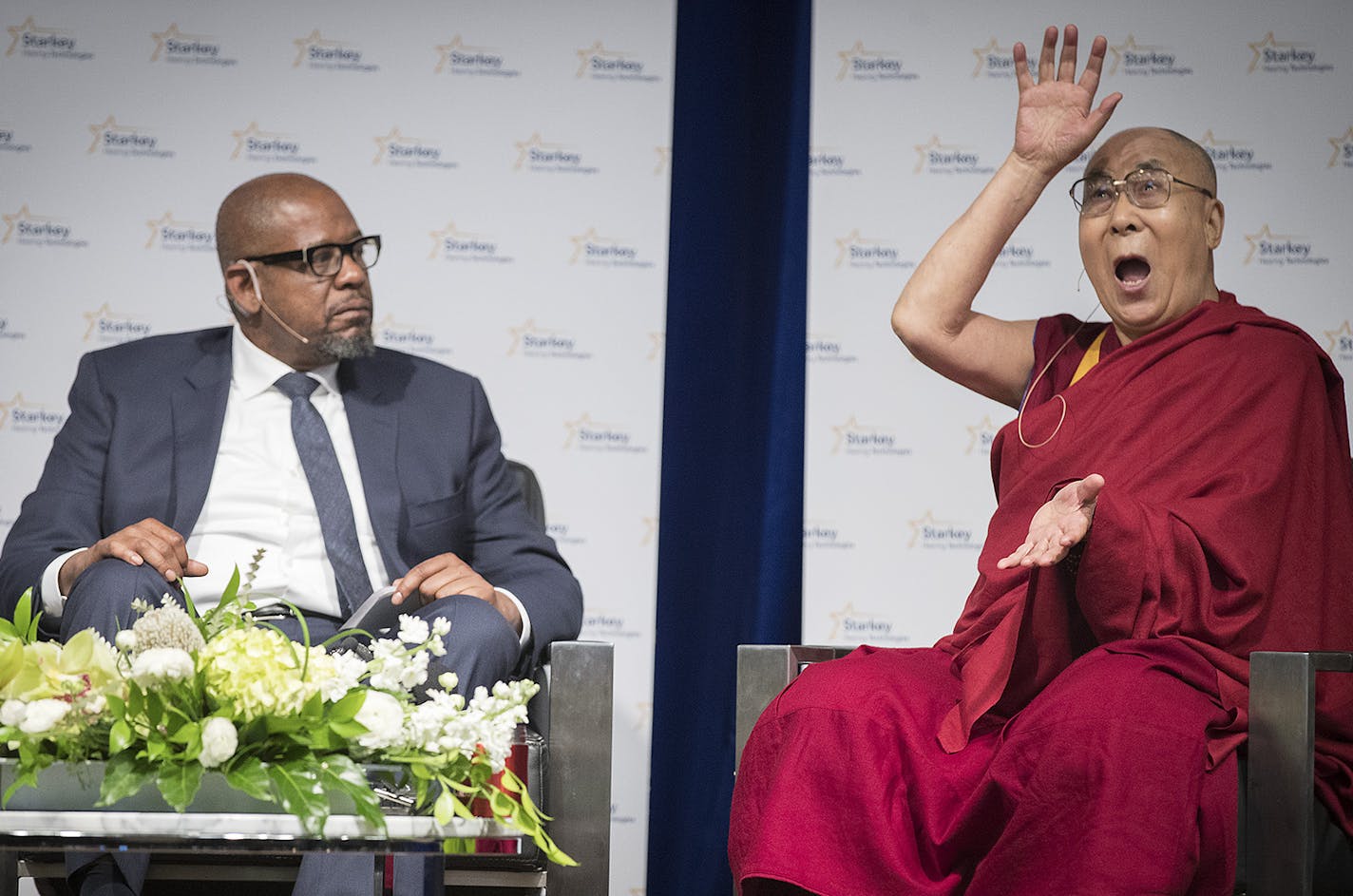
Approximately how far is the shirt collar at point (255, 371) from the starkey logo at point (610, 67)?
1.14 m

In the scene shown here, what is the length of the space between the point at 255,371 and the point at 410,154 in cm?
93

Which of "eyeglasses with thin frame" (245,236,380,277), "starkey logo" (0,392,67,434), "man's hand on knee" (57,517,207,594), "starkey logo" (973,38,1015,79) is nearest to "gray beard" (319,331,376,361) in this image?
"eyeglasses with thin frame" (245,236,380,277)

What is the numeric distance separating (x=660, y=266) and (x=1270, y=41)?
156cm

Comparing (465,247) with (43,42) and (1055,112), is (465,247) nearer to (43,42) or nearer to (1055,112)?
(43,42)

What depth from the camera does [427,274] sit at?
12.4ft

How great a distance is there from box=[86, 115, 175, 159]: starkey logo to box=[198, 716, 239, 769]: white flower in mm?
2580

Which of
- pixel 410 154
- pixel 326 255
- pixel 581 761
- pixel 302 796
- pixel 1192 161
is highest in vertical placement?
pixel 410 154

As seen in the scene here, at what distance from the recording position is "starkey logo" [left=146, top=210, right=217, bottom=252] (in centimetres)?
376

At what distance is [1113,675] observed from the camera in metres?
2.01

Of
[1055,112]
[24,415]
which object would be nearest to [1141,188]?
[1055,112]

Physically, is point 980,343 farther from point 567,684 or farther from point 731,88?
point 731,88

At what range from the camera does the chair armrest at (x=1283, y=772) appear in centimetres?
193

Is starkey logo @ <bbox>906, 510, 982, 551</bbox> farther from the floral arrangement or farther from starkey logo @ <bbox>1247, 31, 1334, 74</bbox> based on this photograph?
the floral arrangement

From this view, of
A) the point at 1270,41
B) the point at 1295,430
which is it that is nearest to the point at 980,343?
the point at 1295,430
